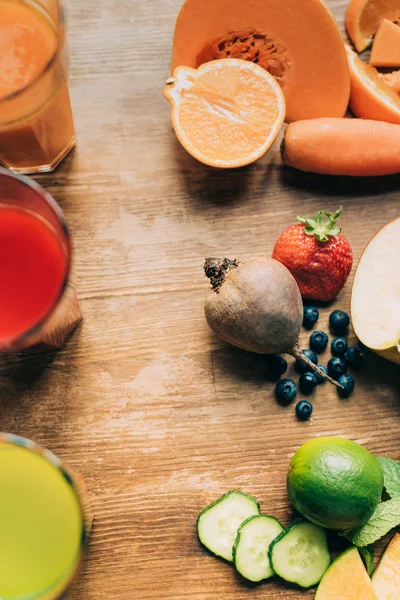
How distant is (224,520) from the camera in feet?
3.96

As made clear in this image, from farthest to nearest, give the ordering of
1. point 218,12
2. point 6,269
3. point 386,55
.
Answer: point 386,55 → point 218,12 → point 6,269

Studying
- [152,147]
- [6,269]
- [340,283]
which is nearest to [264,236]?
[340,283]

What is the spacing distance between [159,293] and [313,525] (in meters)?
0.52

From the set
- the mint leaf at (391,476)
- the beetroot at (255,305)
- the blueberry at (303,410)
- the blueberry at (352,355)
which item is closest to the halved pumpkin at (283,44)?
the beetroot at (255,305)

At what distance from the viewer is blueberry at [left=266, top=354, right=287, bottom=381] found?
1254mm

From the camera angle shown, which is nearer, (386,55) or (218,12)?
(218,12)

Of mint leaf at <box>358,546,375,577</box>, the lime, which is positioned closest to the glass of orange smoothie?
the lime

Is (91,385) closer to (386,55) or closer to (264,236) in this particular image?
(264,236)

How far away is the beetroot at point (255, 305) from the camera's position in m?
1.16

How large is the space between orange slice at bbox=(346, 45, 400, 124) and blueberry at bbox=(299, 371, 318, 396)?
543 mm

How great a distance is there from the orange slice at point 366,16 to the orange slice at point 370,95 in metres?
0.03

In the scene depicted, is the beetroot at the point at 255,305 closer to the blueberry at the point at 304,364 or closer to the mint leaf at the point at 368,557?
the blueberry at the point at 304,364

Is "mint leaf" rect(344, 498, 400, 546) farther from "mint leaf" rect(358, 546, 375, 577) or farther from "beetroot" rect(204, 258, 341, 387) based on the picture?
"beetroot" rect(204, 258, 341, 387)

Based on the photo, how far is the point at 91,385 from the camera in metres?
1.26
